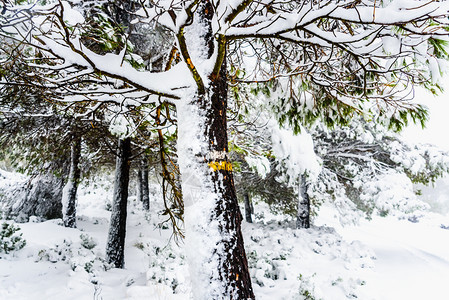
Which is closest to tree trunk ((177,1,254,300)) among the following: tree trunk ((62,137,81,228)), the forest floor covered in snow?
the forest floor covered in snow

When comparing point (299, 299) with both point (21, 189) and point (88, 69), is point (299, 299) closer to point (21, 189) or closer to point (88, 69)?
point (88, 69)

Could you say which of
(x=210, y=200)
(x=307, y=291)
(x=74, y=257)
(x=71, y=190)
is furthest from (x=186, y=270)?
(x=71, y=190)

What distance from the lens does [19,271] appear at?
412 cm

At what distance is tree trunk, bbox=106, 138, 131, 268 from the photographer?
208 inches

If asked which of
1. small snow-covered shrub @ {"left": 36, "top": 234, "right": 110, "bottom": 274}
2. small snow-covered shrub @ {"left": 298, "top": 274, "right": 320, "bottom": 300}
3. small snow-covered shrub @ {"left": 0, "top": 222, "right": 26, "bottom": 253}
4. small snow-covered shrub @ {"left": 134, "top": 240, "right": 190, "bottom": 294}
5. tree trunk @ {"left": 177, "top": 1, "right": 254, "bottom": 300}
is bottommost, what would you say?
small snow-covered shrub @ {"left": 298, "top": 274, "right": 320, "bottom": 300}

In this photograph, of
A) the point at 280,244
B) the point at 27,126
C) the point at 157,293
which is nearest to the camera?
the point at 157,293

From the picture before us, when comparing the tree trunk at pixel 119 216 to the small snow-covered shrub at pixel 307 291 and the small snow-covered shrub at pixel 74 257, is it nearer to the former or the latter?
the small snow-covered shrub at pixel 74 257

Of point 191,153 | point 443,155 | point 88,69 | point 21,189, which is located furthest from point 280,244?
point 21,189

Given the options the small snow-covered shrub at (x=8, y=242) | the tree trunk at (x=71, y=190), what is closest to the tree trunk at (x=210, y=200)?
the small snow-covered shrub at (x=8, y=242)

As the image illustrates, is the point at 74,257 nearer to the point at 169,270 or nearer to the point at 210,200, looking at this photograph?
the point at 169,270

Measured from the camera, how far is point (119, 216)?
17.6 ft

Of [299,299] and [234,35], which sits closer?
[234,35]

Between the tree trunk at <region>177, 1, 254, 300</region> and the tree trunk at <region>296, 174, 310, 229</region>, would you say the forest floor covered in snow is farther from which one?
the tree trunk at <region>177, 1, 254, 300</region>

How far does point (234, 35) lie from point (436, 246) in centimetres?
1603
